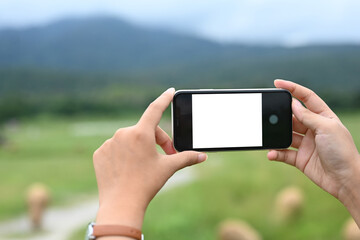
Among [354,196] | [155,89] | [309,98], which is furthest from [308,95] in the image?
[155,89]

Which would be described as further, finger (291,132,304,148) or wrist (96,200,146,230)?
finger (291,132,304,148)

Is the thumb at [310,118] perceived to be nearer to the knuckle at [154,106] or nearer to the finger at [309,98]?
the finger at [309,98]

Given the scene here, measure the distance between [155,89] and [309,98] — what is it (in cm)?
243

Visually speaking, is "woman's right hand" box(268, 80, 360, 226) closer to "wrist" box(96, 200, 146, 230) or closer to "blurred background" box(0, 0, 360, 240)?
"wrist" box(96, 200, 146, 230)

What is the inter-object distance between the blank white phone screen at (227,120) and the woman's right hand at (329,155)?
0.04m

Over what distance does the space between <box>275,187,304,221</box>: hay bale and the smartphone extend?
1610 mm

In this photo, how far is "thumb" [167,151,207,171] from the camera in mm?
342

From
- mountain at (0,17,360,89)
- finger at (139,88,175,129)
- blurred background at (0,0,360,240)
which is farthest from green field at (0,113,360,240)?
finger at (139,88,175,129)

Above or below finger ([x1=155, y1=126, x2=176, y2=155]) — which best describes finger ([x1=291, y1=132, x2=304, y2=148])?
below

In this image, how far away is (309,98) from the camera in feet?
1.48

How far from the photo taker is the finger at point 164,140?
421mm

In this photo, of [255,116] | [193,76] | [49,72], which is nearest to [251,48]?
[193,76]

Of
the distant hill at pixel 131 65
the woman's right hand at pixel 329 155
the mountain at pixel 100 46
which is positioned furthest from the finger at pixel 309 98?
the mountain at pixel 100 46

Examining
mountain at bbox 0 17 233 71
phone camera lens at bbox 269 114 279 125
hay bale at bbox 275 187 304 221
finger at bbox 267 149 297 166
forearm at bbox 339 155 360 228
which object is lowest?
hay bale at bbox 275 187 304 221
